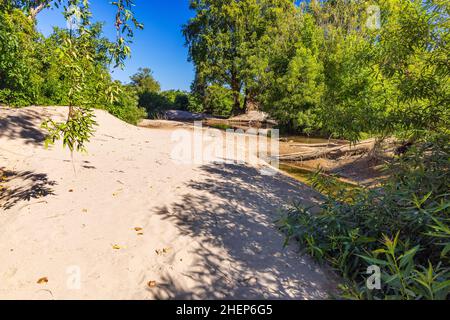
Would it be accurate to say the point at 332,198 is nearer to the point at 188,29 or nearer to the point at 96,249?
the point at 96,249

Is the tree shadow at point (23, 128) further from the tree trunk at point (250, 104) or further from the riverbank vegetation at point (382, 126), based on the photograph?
the tree trunk at point (250, 104)

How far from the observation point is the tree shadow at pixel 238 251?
296 cm

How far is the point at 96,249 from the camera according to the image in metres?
3.41

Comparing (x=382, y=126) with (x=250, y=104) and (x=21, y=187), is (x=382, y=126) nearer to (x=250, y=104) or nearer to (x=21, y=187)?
(x=21, y=187)

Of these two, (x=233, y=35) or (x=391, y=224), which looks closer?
(x=391, y=224)

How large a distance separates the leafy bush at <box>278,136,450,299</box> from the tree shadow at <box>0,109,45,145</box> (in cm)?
817

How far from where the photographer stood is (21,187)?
5.04 metres

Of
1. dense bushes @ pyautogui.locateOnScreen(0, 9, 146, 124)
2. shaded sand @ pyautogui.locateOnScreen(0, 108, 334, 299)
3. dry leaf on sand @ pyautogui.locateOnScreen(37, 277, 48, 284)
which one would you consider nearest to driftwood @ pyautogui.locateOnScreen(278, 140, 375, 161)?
shaded sand @ pyautogui.locateOnScreen(0, 108, 334, 299)

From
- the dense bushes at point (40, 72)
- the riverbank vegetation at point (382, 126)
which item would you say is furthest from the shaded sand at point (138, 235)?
the dense bushes at point (40, 72)

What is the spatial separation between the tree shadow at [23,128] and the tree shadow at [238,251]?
5.70m

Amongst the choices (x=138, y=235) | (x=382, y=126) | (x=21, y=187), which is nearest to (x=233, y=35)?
(x=382, y=126)

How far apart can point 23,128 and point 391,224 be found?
1037cm

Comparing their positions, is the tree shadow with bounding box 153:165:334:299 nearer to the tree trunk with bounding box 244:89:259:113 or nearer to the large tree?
the large tree
